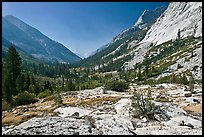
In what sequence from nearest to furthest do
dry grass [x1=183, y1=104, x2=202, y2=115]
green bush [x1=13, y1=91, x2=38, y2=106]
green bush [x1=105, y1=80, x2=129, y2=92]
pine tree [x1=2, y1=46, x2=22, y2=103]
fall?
dry grass [x1=183, y1=104, x2=202, y2=115] < green bush [x1=13, y1=91, x2=38, y2=106] < pine tree [x1=2, y1=46, x2=22, y2=103] < green bush [x1=105, y1=80, x2=129, y2=92]

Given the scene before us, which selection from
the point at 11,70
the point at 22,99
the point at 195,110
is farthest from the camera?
the point at 11,70

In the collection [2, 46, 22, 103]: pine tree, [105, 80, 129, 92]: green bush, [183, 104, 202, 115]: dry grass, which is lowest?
[183, 104, 202, 115]: dry grass

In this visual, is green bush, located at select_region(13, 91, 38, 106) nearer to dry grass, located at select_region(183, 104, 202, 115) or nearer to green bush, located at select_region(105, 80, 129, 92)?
green bush, located at select_region(105, 80, 129, 92)

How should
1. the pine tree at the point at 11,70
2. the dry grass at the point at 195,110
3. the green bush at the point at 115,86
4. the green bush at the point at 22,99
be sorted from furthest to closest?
1. the green bush at the point at 115,86
2. the pine tree at the point at 11,70
3. the green bush at the point at 22,99
4. the dry grass at the point at 195,110

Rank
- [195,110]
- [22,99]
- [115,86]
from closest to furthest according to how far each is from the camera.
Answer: [195,110] < [22,99] < [115,86]

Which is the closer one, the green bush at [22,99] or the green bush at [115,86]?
the green bush at [22,99]

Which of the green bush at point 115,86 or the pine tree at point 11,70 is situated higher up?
the pine tree at point 11,70

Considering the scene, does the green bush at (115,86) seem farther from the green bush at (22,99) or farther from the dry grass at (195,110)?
the dry grass at (195,110)

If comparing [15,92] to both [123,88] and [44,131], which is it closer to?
[123,88]

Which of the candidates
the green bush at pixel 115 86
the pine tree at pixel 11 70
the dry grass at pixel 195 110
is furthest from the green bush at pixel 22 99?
the dry grass at pixel 195 110

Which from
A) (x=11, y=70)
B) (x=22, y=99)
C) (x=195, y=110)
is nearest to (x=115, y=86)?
(x=22, y=99)

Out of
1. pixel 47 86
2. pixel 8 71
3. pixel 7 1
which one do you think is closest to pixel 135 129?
pixel 7 1

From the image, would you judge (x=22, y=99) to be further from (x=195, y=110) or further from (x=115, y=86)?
(x=195, y=110)

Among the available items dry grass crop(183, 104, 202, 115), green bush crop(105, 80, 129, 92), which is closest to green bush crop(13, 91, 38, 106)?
green bush crop(105, 80, 129, 92)
